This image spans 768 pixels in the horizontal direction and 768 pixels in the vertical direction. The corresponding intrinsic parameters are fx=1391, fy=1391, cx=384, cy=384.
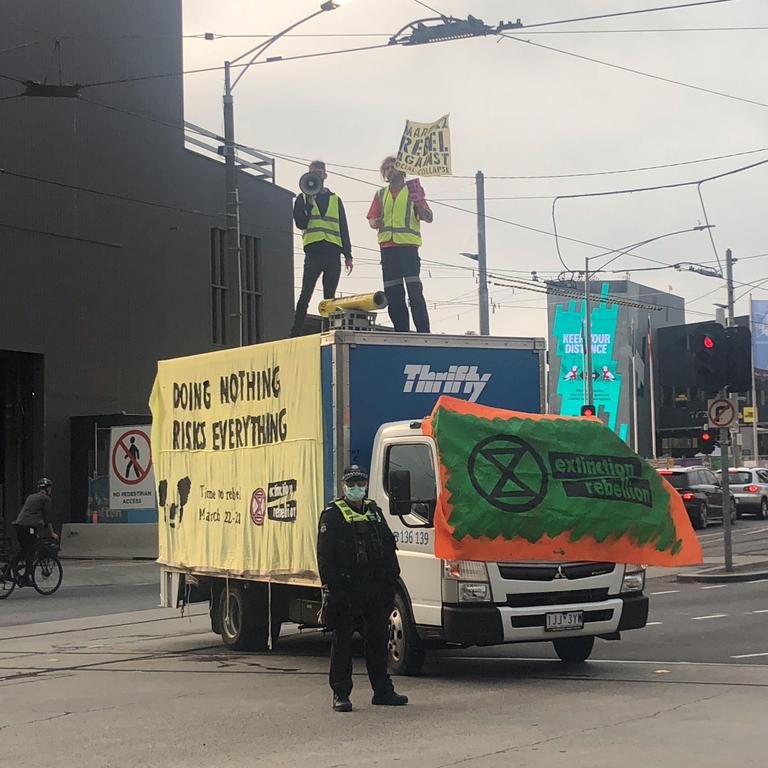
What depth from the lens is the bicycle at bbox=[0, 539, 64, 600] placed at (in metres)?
23.2

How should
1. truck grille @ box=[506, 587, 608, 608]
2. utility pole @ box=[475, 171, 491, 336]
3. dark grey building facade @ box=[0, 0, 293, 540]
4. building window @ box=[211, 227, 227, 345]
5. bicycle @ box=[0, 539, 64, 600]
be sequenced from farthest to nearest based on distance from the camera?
building window @ box=[211, 227, 227, 345] → dark grey building facade @ box=[0, 0, 293, 540] → utility pole @ box=[475, 171, 491, 336] → bicycle @ box=[0, 539, 64, 600] → truck grille @ box=[506, 587, 608, 608]

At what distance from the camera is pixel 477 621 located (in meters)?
11.5

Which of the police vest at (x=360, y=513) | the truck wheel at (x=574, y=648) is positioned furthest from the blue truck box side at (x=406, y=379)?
the truck wheel at (x=574, y=648)

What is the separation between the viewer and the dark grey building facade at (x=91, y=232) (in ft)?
113

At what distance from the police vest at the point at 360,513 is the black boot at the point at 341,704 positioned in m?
1.30

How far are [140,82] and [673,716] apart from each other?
103 feet

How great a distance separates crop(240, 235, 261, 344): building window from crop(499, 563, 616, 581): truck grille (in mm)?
30225

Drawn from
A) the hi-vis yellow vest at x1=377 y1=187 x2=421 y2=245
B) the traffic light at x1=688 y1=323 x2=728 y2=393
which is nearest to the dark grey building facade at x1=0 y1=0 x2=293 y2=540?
the traffic light at x1=688 y1=323 x2=728 y2=393

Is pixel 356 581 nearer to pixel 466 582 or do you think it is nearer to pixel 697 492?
pixel 466 582

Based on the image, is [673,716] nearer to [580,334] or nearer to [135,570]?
[135,570]

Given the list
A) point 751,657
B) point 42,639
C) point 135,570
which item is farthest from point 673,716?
point 135,570

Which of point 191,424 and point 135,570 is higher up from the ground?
point 191,424

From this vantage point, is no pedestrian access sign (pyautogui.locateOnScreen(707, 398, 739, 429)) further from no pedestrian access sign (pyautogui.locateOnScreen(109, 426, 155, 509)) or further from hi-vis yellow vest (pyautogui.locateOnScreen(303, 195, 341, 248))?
no pedestrian access sign (pyautogui.locateOnScreen(109, 426, 155, 509))

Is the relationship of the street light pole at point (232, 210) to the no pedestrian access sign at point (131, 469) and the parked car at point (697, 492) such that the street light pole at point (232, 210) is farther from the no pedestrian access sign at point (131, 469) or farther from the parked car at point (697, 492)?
the parked car at point (697, 492)
